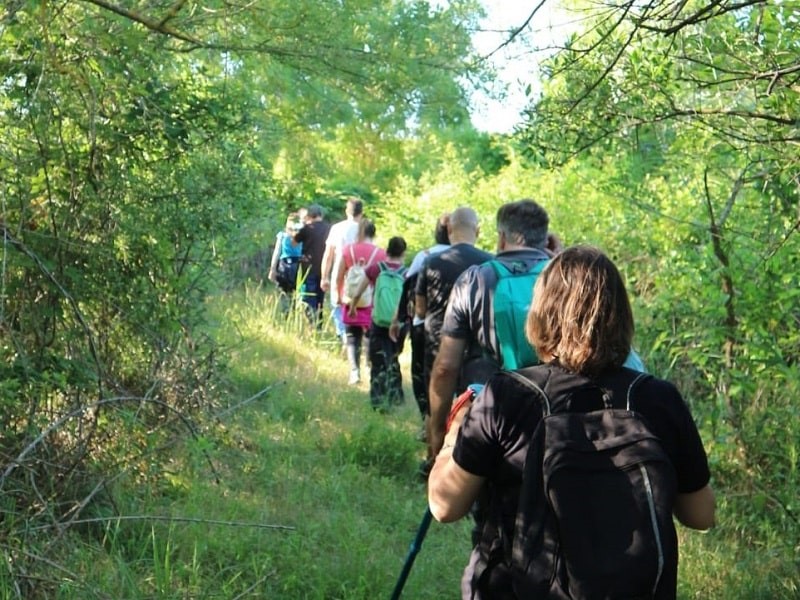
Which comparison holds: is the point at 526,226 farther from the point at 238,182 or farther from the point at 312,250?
the point at 312,250

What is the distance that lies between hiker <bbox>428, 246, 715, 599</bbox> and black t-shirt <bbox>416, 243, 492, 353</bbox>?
153 inches

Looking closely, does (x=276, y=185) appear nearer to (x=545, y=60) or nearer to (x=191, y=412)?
(x=191, y=412)

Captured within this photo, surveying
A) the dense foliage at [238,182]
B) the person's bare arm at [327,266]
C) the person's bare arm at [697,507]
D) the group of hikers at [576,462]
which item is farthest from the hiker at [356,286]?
the person's bare arm at [697,507]

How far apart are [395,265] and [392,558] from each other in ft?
16.8

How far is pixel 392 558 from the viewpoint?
5.68 meters

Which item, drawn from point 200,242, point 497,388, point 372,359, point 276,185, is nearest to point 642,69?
point 497,388

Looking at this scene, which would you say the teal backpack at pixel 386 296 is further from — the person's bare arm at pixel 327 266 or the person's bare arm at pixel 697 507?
the person's bare arm at pixel 697 507

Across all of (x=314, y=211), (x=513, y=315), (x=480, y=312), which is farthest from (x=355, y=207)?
(x=513, y=315)

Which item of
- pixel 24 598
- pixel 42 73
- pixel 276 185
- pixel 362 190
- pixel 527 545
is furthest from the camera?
pixel 362 190

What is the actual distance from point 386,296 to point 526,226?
4961mm

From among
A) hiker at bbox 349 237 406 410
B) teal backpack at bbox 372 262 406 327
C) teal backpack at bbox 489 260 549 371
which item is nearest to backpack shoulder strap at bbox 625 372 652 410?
teal backpack at bbox 489 260 549 371

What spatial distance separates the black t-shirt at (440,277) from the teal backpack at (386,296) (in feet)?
8.21

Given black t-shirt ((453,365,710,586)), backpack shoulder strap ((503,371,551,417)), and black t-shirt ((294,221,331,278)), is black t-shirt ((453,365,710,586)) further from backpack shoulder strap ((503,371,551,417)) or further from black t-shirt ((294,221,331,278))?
black t-shirt ((294,221,331,278))

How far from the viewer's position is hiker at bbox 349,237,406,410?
32.6 ft
